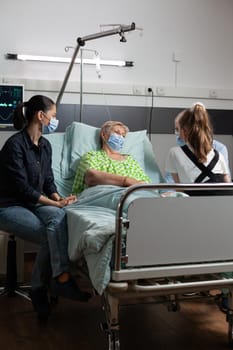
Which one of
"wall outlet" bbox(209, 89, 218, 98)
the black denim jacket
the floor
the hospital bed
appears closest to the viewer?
the hospital bed

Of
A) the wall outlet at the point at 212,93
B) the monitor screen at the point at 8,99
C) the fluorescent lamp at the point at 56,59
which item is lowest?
the monitor screen at the point at 8,99

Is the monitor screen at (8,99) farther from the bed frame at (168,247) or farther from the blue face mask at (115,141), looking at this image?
the bed frame at (168,247)

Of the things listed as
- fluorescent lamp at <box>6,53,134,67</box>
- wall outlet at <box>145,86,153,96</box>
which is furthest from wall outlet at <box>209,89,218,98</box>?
fluorescent lamp at <box>6,53,134,67</box>

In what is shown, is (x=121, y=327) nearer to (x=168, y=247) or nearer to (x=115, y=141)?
(x=168, y=247)

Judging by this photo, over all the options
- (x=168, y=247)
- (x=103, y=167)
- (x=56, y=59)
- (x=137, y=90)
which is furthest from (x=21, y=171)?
(x=137, y=90)

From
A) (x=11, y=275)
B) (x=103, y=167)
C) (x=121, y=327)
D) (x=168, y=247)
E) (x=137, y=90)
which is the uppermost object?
(x=137, y=90)

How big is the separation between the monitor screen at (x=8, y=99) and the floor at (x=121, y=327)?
148 centimetres

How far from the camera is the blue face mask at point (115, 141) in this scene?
372 cm

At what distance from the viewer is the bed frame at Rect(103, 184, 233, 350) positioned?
7.64ft

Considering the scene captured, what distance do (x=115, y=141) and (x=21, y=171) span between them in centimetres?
85

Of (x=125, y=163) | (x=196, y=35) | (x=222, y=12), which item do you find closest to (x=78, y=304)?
(x=125, y=163)

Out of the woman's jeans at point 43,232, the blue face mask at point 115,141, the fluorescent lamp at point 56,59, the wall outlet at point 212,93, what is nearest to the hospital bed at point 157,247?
the woman's jeans at point 43,232

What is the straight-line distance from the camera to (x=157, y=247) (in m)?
2.38

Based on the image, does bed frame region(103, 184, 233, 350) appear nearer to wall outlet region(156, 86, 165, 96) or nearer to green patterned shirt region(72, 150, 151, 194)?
green patterned shirt region(72, 150, 151, 194)
